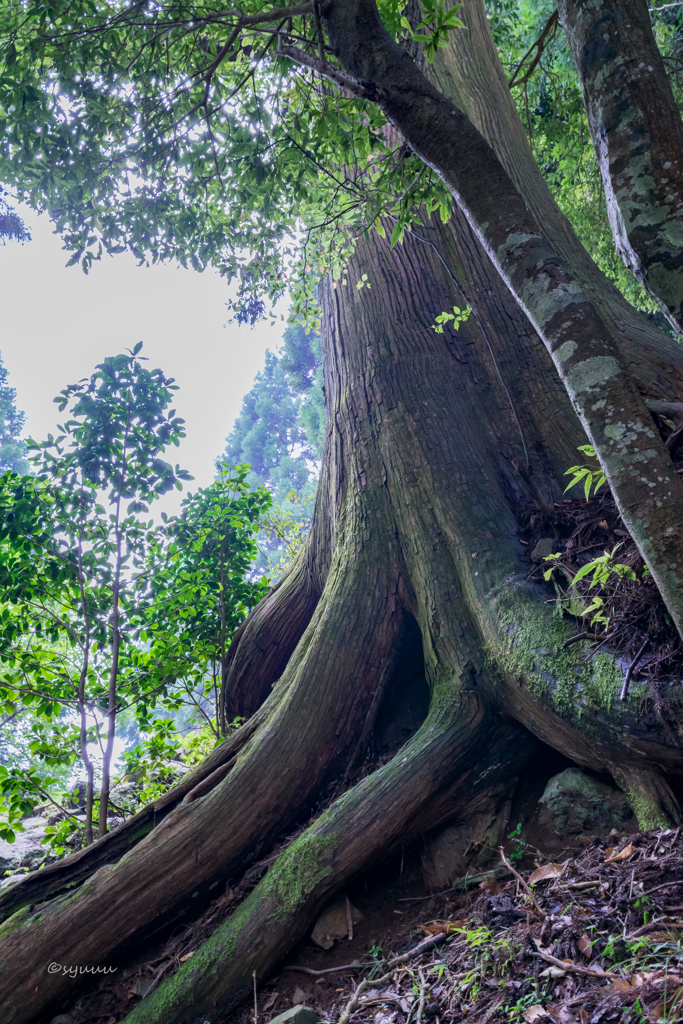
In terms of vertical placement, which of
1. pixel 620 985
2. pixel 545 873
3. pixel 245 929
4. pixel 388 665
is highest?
pixel 388 665

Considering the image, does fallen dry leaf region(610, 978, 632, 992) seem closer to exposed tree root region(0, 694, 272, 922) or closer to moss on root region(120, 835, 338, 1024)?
moss on root region(120, 835, 338, 1024)

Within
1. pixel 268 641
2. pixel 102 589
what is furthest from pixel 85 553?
pixel 268 641

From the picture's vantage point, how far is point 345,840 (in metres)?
2.48

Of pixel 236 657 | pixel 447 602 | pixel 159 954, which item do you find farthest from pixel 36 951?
pixel 447 602

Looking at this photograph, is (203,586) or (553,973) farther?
(203,586)

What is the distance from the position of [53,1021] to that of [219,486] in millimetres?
→ 3375

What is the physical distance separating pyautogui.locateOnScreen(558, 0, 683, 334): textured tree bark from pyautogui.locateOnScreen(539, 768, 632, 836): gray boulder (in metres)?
1.88

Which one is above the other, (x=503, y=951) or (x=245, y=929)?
(x=245, y=929)

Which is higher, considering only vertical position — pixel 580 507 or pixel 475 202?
pixel 475 202

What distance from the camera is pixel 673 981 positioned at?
1347 millimetres

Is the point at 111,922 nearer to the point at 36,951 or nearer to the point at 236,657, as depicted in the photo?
the point at 36,951

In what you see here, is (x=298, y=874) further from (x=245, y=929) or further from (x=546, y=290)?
(x=546, y=290)

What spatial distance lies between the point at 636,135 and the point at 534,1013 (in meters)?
A: 2.48

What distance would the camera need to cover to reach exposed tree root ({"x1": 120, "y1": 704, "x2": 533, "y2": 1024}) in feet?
7.36
